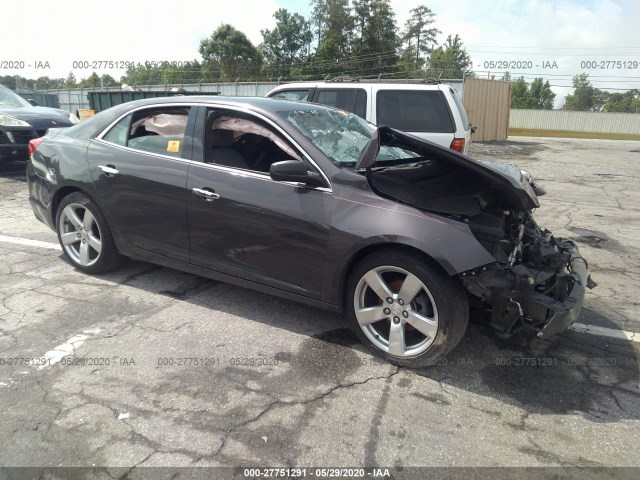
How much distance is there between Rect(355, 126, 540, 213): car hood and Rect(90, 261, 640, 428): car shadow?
2.87ft

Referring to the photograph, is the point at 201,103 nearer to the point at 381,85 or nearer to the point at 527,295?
the point at 527,295

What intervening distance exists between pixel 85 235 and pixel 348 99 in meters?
4.80

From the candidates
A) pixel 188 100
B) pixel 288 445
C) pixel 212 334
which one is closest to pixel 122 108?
pixel 188 100

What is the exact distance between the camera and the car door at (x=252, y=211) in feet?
10.8

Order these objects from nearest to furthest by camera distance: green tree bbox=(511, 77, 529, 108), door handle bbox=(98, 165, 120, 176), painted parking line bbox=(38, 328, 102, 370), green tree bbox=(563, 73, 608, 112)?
painted parking line bbox=(38, 328, 102, 370) < door handle bbox=(98, 165, 120, 176) < green tree bbox=(511, 77, 529, 108) < green tree bbox=(563, 73, 608, 112)

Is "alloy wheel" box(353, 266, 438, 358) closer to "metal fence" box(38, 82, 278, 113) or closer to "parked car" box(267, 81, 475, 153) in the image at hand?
"parked car" box(267, 81, 475, 153)

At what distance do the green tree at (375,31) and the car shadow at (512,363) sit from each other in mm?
53618

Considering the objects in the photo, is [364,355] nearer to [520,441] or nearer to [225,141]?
[520,441]

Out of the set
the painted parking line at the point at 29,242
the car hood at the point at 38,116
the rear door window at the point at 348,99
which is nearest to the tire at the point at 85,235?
the painted parking line at the point at 29,242

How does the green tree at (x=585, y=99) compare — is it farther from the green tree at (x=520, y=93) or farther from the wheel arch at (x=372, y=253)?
the wheel arch at (x=372, y=253)

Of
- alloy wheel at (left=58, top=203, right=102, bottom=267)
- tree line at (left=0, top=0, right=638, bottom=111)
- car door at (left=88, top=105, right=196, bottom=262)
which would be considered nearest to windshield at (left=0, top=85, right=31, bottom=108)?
alloy wheel at (left=58, top=203, right=102, bottom=267)

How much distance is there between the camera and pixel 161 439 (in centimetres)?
246

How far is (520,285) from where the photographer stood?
2.88 meters

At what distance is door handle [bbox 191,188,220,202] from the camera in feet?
11.7
